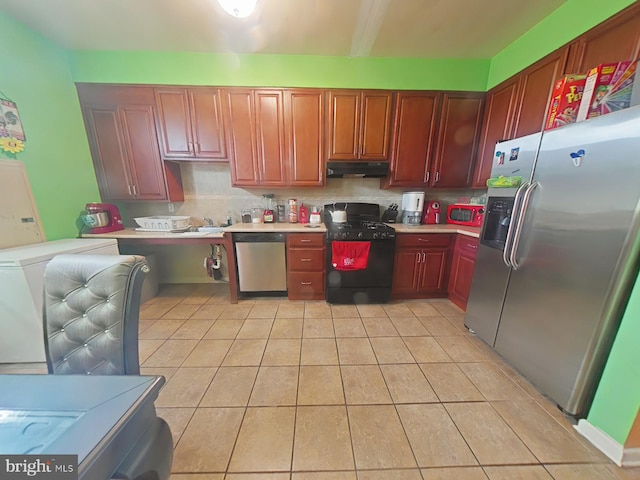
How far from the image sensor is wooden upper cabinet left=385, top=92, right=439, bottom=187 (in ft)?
8.28

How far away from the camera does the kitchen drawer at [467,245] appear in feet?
7.41

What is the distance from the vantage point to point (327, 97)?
250cm

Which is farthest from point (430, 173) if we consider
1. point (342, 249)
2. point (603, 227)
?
point (603, 227)

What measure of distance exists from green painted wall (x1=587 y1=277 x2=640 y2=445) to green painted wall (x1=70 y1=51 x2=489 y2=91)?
2.59m

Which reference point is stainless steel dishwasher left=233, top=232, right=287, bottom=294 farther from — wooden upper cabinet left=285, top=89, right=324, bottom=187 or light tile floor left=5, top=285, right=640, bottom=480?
wooden upper cabinet left=285, top=89, right=324, bottom=187

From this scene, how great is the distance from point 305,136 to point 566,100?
2.14 m

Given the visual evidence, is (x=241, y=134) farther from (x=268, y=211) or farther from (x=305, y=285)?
(x=305, y=285)

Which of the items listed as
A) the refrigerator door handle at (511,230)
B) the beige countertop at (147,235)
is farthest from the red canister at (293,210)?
the refrigerator door handle at (511,230)

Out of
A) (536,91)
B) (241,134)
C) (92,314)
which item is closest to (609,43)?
(536,91)

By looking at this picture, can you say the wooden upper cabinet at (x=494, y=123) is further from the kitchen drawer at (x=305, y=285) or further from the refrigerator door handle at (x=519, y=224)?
the kitchen drawer at (x=305, y=285)

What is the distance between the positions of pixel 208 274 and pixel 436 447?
10.1 feet

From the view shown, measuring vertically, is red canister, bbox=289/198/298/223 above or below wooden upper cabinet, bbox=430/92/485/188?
below

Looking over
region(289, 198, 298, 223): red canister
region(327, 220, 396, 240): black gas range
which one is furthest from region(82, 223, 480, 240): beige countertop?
region(289, 198, 298, 223): red canister

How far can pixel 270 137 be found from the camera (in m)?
2.55
